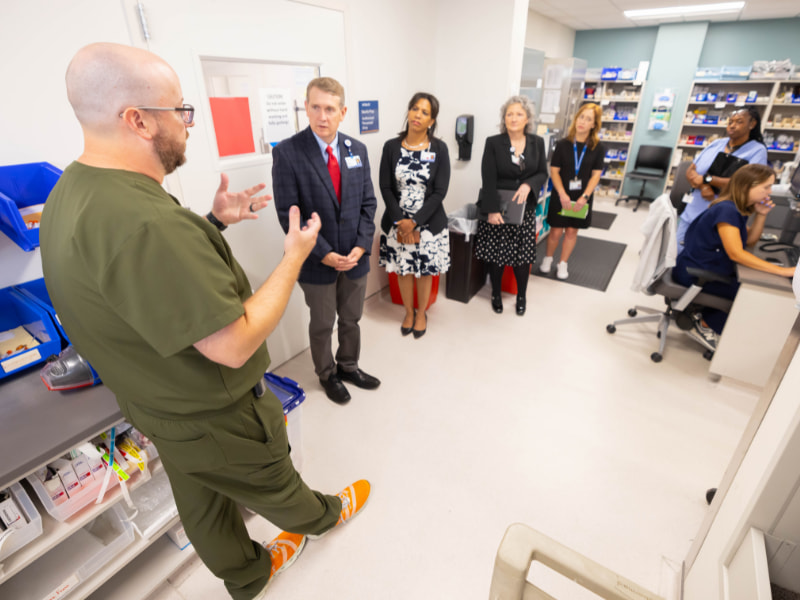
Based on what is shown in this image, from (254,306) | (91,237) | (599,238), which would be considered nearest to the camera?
(91,237)

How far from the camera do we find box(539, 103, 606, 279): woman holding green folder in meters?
3.43

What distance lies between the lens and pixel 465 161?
3652 mm

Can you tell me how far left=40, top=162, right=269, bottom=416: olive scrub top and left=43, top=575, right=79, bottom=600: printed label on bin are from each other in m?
0.75

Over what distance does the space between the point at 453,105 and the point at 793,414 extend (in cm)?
330

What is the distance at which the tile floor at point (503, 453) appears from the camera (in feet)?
5.22

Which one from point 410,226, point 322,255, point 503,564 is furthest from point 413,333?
point 503,564

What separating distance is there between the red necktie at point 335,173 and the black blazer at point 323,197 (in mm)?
27

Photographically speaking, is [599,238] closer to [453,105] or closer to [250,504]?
[453,105]

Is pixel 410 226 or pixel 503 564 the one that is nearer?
pixel 503 564

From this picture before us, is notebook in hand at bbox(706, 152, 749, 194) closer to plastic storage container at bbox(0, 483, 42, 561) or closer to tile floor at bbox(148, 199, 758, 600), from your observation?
tile floor at bbox(148, 199, 758, 600)

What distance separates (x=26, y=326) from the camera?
140 cm

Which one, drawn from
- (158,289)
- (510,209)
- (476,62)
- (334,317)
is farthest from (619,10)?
(158,289)

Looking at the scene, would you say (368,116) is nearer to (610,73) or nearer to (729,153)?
(729,153)

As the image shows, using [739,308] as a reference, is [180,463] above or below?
above
